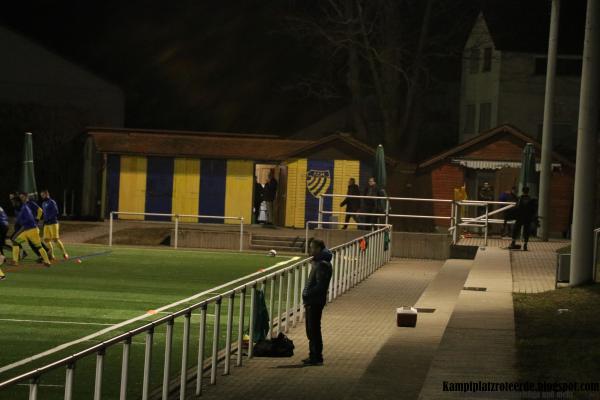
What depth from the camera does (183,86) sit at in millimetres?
62625

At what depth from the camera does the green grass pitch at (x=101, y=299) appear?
14.4 metres

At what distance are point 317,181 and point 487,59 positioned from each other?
16.3m

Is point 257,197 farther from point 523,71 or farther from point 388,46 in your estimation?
point 523,71

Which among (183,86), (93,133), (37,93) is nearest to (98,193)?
(93,133)

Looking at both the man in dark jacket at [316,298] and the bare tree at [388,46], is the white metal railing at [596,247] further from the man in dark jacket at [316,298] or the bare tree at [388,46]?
the bare tree at [388,46]

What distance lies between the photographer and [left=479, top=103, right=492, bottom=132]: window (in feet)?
181

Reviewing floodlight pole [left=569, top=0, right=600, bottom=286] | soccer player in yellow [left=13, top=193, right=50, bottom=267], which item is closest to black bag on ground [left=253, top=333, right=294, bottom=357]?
floodlight pole [left=569, top=0, right=600, bottom=286]

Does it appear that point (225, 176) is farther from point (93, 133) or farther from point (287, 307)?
point (287, 307)

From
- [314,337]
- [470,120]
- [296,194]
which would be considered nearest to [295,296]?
[314,337]

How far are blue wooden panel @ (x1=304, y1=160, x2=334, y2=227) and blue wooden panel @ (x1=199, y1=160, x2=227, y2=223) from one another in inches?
126

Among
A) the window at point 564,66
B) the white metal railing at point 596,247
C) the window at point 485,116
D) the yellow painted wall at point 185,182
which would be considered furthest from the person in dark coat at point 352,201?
the window at point 564,66

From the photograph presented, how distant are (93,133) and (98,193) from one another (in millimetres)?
2266

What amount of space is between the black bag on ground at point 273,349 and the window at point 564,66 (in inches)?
1596

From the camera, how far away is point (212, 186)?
4362 centimetres
